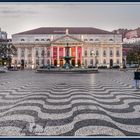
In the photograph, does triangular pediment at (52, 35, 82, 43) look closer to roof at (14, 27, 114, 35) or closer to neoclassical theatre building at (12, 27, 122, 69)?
neoclassical theatre building at (12, 27, 122, 69)

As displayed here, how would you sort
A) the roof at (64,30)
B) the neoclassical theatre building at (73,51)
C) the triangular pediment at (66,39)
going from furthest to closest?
the roof at (64,30), the neoclassical theatre building at (73,51), the triangular pediment at (66,39)

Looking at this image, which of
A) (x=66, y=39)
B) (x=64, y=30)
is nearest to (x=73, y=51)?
(x=66, y=39)

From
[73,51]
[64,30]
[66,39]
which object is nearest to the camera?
[66,39]

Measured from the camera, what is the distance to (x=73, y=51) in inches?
3285

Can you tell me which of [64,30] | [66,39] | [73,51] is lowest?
[73,51]

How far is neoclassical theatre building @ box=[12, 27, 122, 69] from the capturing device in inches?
3324

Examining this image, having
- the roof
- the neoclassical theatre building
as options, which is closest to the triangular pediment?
the neoclassical theatre building

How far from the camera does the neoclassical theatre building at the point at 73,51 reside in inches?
3324

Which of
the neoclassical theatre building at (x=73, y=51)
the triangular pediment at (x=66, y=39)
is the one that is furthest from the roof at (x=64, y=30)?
the triangular pediment at (x=66, y=39)

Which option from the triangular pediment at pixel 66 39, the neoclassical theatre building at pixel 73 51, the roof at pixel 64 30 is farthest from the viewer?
the roof at pixel 64 30

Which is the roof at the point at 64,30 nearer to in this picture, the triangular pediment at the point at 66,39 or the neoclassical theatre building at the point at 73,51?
the neoclassical theatre building at the point at 73,51

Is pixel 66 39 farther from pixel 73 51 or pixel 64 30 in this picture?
pixel 64 30

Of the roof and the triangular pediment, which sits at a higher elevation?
the roof

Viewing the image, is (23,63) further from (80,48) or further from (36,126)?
(36,126)
